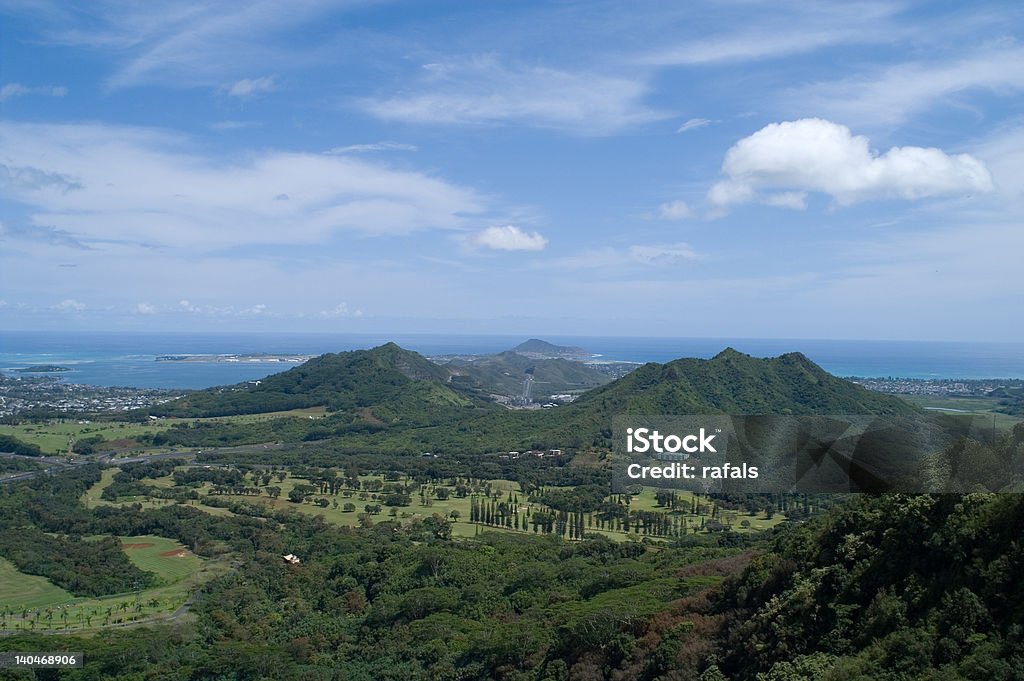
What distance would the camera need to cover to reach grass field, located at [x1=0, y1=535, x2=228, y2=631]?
32.2 m

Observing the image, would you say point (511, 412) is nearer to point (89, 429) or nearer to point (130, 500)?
point (130, 500)

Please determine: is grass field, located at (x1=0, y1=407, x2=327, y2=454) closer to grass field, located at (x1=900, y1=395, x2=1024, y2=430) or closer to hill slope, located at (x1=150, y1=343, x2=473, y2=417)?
hill slope, located at (x1=150, y1=343, x2=473, y2=417)

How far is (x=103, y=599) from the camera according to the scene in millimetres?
35969

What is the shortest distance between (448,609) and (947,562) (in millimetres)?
19501

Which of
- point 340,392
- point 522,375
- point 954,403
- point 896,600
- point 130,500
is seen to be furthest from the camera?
point 522,375

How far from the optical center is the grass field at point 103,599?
32250mm

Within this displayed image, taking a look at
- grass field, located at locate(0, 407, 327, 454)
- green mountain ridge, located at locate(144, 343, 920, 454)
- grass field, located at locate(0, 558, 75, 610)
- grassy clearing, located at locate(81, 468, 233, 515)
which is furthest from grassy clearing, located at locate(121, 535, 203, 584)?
grass field, located at locate(0, 407, 327, 454)

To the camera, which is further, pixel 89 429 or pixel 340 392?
pixel 340 392

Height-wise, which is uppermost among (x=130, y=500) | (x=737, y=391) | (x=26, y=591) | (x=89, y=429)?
(x=737, y=391)

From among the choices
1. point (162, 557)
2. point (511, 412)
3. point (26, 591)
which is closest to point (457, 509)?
point (162, 557)

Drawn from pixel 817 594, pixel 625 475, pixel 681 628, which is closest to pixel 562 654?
pixel 681 628

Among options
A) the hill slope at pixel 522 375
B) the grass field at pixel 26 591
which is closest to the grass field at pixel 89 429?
the hill slope at pixel 522 375

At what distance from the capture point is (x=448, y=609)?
30328mm

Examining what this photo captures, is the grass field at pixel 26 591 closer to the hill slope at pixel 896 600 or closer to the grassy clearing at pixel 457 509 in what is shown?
the grassy clearing at pixel 457 509
